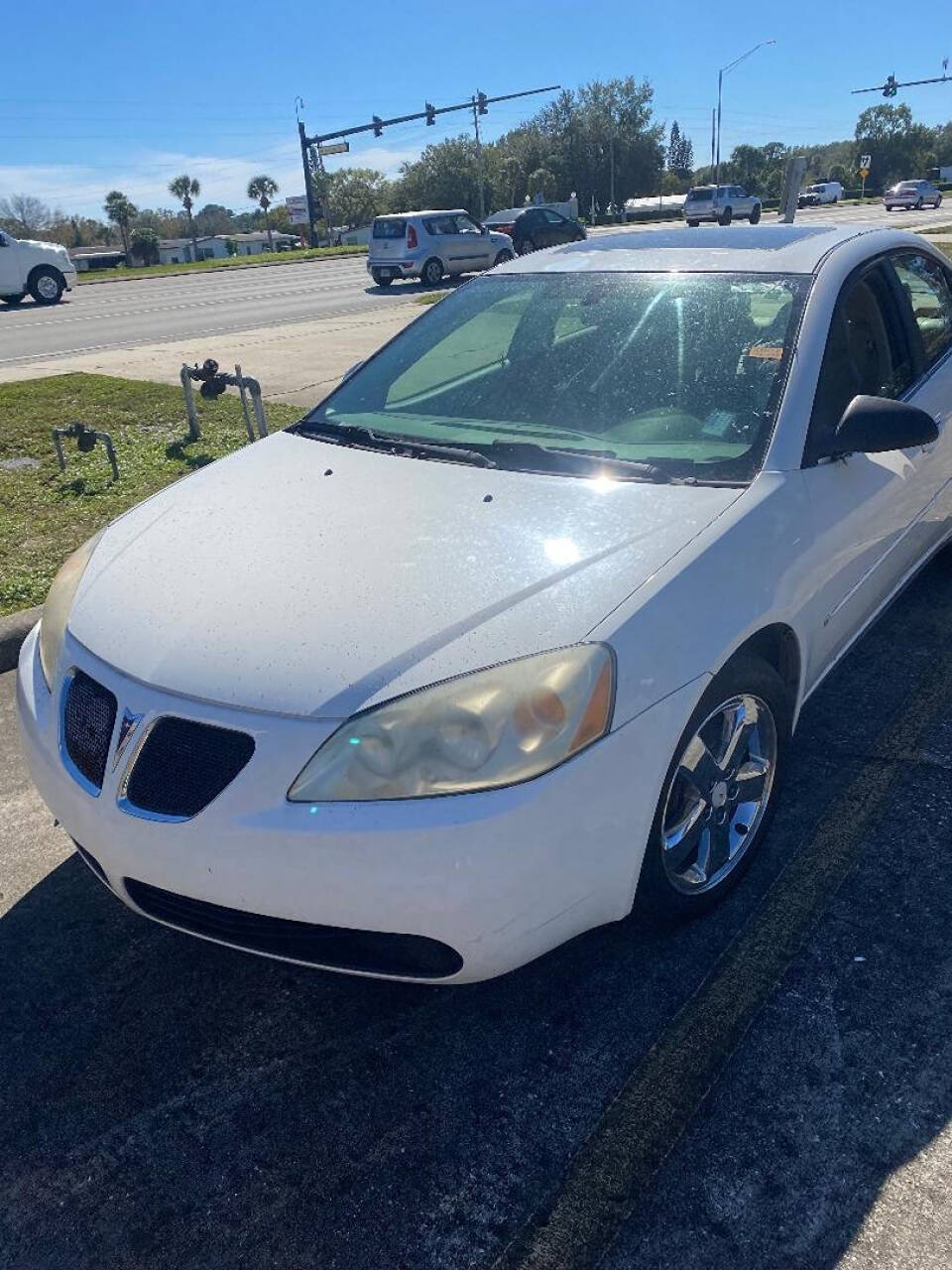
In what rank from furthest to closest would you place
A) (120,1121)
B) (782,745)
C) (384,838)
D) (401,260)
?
(401,260) < (782,745) < (120,1121) < (384,838)

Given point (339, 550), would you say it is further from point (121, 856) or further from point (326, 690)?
point (121, 856)

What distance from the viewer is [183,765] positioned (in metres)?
2.09

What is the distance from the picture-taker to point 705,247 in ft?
11.5

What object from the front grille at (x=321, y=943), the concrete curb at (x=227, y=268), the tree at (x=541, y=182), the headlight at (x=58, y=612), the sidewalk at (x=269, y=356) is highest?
the tree at (x=541, y=182)

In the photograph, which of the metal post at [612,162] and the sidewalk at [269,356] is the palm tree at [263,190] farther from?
the sidewalk at [269,356]

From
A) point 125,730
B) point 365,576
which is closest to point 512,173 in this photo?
point 365,576

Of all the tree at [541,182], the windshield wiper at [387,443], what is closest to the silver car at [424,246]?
the windshield wiper at [387,443]

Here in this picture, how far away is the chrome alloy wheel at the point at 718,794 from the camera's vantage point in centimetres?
241

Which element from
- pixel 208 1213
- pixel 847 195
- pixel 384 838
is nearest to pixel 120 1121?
pixel 208 1213

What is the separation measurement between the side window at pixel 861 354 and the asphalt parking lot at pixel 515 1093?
1.24m

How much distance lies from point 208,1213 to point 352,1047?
46 cm

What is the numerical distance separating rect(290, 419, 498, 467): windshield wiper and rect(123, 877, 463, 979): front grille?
4.62 ft

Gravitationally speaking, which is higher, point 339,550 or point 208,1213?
point 339,550

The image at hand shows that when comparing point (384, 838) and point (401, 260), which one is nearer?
point (384, 838)
